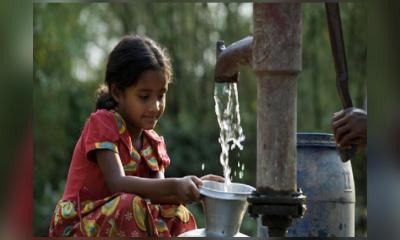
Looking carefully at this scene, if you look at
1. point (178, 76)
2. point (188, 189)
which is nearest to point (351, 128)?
point (188, 189)

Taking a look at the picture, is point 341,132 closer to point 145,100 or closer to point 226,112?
A: point 226,112

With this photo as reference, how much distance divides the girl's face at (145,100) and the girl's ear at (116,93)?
1.7 inches

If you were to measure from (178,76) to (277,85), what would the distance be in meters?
6.10

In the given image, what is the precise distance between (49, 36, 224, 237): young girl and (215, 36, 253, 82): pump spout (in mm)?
315

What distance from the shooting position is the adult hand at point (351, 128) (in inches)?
133

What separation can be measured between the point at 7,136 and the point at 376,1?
4.03ft

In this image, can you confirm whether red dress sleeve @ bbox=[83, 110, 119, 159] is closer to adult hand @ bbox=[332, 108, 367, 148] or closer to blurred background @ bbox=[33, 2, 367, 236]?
A: adult hand @ bbox=[332, 108, 367, 148]

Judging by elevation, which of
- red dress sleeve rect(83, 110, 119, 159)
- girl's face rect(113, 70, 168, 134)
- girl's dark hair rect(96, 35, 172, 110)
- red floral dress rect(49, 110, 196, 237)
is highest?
girl's dark hair rect(96, 35, 172, 110)

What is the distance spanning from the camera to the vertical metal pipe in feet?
9.93

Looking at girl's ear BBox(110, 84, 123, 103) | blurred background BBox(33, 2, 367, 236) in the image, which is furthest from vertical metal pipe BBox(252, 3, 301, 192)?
blurred background BBox(33, 2, 367, 236)

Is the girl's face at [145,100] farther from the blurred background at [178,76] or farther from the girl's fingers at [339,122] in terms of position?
the blurred background at [178,76]

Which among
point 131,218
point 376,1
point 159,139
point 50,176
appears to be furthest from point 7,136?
point 50,176

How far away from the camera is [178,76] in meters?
9.11

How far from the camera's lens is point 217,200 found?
3191 mm
